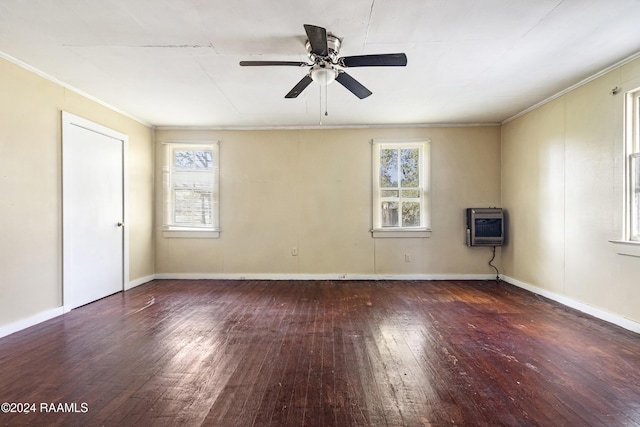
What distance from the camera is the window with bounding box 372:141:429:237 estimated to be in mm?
5109

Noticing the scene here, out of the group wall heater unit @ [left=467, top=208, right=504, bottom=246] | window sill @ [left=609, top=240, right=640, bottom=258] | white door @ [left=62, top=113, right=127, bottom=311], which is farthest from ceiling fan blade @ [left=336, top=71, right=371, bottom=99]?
white door @ [left=62, top=113, right=127, bottom=311]

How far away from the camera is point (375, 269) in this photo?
5098 millimetres

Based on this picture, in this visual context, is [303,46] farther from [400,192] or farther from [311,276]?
[311,276]

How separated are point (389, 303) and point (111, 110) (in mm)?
4500

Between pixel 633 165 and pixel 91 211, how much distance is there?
234 inches

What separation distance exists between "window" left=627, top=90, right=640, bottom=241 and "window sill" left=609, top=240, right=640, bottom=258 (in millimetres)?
83

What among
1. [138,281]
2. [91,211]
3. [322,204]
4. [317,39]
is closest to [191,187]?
[91,211]

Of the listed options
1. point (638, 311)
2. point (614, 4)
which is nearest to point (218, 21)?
point (614, 4)

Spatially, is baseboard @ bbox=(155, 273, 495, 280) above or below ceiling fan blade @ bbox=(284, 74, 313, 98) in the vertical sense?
below

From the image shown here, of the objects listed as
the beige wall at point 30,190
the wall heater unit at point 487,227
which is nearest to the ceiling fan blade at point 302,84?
the beige wall at point 30,190

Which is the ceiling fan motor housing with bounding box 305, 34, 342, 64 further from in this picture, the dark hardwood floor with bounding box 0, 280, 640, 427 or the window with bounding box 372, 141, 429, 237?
the window with bounding box 372, 141, 429, 237

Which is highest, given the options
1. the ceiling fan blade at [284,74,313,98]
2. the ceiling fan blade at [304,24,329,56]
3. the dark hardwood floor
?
the ceiling fan blade at [304,24,329,56]

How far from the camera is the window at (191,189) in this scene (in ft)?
17.0

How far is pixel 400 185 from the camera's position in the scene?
5.14 meters
